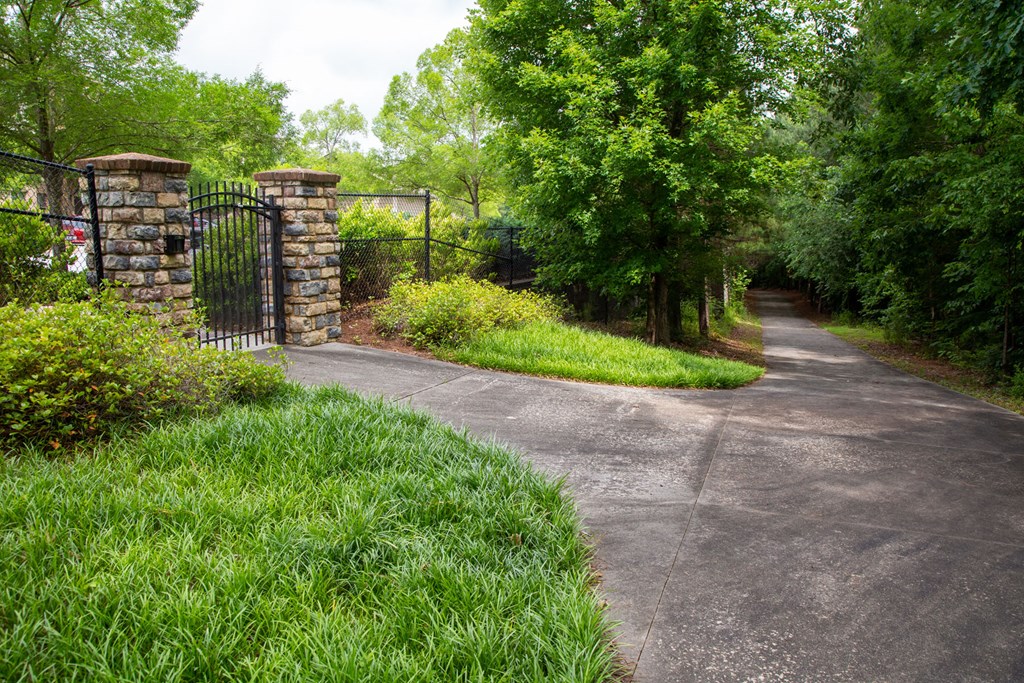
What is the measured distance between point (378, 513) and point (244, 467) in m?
1.03

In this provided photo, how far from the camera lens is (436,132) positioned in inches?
1151

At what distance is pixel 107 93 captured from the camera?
17.0 m

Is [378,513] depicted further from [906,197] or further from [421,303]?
[906,197]

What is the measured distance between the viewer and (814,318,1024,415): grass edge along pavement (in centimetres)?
1094

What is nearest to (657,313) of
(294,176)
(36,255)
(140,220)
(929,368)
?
(929,368)

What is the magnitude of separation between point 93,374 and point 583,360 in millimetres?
5694

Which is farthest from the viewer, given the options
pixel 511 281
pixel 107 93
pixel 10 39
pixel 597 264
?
pixel 107 93

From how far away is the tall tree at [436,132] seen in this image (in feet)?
92.1

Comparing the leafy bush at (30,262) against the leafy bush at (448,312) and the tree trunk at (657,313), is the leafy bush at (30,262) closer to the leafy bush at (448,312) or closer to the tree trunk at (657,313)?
the leafy bush at (448,312)

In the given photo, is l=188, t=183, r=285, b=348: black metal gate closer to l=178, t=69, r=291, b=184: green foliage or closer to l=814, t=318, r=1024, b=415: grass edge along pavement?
l=814, t=318, r=1024, b=415: grass edge along pavement

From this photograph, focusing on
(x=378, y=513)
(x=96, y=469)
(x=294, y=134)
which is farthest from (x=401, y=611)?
(x=294, y=134)

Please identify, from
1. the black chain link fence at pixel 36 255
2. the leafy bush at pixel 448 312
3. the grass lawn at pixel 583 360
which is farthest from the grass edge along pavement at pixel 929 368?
the black chain link fence at pixel 36 255

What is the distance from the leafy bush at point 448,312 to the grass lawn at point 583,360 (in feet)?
0.90

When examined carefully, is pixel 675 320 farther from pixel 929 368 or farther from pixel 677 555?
pixel 677 555
